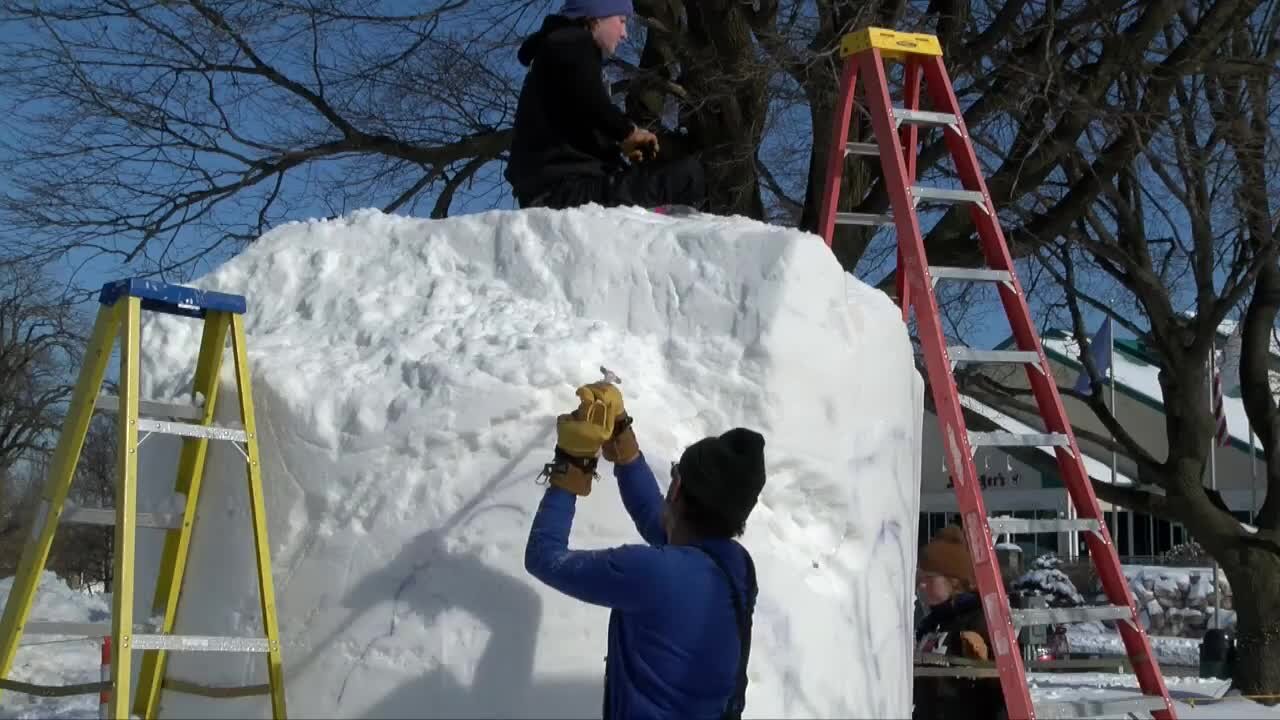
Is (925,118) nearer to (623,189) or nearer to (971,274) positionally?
(971,274)

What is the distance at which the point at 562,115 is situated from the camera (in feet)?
14.3

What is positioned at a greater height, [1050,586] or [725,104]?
[725,104]

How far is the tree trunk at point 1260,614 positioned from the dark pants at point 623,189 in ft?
33.1

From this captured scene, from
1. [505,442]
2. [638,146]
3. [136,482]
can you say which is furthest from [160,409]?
[638,146]

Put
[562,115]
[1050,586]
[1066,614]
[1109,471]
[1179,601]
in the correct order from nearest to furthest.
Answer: [1066,614], [562,115], [1050,586], [1179,601], [1109,471]

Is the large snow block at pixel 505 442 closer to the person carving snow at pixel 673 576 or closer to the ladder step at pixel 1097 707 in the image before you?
the person carving snow at pixel 673 576

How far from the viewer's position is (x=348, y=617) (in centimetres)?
320

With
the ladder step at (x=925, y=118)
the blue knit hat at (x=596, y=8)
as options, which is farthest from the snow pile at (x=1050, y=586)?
the blue knit hat at (x=596, y=8)

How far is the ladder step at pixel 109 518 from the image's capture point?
3271 millimetres

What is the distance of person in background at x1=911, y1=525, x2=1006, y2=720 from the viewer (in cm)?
466

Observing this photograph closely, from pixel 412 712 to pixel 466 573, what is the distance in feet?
1.09

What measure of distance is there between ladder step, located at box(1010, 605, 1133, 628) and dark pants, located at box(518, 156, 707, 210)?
65.6 inches

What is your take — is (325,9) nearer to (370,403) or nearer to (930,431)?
(370,403)

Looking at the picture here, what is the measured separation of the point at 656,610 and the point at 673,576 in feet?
0.24
